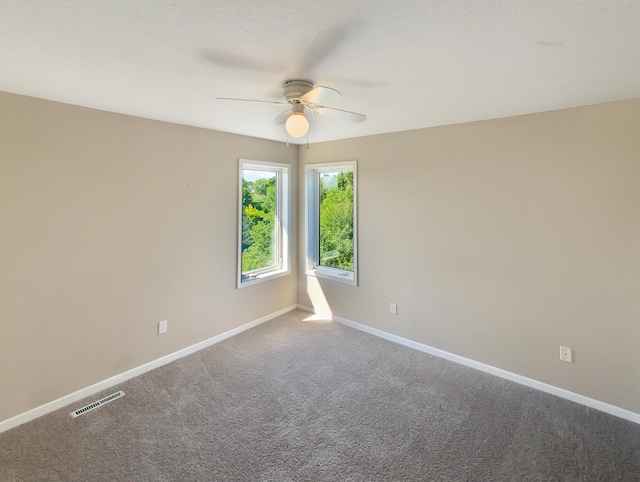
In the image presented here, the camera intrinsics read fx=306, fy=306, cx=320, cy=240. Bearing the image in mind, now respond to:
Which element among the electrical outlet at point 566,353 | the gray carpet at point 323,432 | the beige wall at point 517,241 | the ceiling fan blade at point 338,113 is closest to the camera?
the gray carpet at point 323,432

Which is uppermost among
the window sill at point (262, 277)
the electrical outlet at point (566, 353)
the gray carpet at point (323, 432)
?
the window sill at point (262, 277)

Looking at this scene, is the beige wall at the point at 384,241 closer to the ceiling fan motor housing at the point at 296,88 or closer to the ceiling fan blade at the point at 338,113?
the ceiling fan blade at the point at 338,113

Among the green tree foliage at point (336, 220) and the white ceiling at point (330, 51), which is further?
the green tree foliage at point (336, 220)

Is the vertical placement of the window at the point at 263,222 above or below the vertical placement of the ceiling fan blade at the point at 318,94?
below

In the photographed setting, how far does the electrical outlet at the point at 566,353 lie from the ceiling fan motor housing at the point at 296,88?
112 inches

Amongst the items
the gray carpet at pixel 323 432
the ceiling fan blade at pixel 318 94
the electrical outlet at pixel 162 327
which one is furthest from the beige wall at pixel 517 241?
the electrical outlet at pixel 162 327

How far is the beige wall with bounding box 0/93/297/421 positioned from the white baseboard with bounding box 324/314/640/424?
188cm

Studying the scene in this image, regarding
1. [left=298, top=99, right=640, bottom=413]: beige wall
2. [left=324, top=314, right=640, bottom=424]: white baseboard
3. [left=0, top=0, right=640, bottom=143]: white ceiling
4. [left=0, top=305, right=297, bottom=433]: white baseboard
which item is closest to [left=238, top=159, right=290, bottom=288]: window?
[left=0, top=305, right=297, bottom=433]: white baseboard

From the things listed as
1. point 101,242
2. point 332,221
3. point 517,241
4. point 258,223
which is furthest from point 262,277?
point 517,241

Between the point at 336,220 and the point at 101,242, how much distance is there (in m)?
2.63

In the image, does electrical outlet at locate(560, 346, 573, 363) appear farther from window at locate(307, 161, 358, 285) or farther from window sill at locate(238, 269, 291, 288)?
window sill at locate(238, 269, 291, 288)

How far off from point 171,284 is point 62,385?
1.11 metres

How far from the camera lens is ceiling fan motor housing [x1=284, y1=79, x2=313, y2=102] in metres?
1.88

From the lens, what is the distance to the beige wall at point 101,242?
7.12 feet
